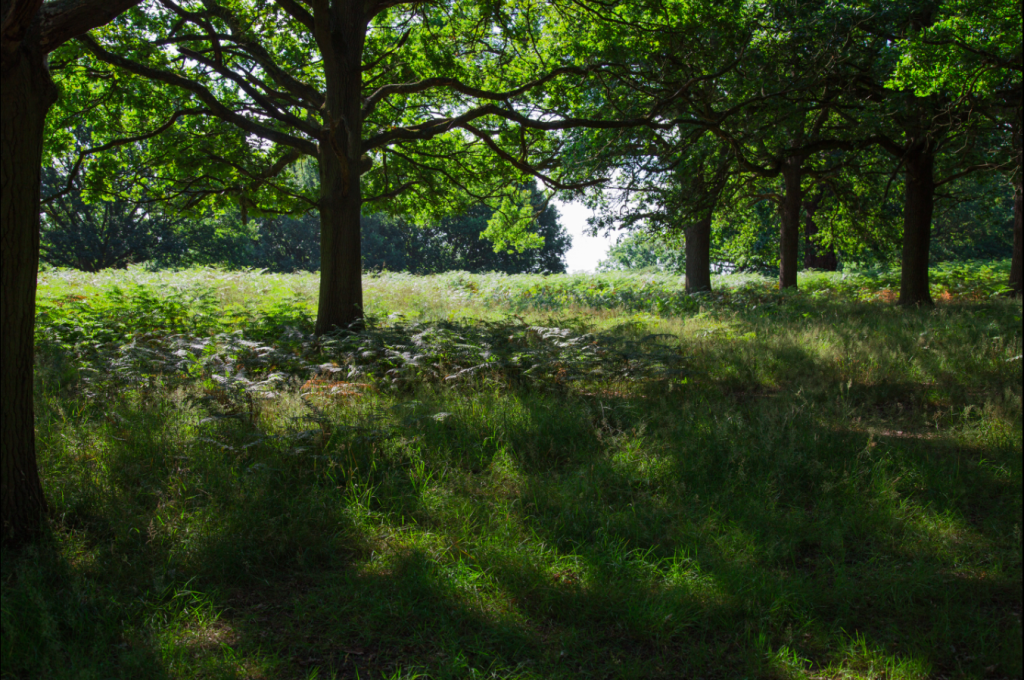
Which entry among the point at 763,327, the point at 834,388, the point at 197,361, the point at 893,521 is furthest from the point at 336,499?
the point at 763,327

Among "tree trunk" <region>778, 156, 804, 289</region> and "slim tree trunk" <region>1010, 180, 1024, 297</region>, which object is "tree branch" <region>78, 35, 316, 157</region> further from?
"slim tree trunk" <region>1010, 180, 1024, 297</region>

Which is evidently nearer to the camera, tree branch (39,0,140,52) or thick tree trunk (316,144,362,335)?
tree branch (39,0,140,52)

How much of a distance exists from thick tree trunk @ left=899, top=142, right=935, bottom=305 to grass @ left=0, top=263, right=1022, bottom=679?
6.16 metres

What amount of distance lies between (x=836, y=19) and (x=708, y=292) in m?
9.14

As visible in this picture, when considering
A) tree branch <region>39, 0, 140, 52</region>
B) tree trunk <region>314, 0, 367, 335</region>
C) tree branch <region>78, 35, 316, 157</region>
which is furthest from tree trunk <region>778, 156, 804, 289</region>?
tree branch <region>39, 0, 140, 52</region>

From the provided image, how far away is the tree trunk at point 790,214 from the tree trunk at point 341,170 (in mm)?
10078

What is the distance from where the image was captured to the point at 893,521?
4195 millimetres

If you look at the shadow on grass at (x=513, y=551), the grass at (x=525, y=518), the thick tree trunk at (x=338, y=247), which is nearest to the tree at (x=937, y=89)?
the grass at (x=525, y=518)

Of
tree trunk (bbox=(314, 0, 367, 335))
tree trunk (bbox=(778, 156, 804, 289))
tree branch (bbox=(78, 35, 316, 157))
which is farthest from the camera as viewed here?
tree trunk (bbox=(778, 156, 804, 289))

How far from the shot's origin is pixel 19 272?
3811mm

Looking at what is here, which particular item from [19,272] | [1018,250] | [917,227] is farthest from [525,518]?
[1018,250]

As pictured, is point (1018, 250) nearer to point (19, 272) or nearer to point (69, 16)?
point (69, 16)

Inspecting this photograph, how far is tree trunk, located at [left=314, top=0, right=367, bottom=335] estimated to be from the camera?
1031 cm

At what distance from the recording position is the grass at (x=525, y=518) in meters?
3.13
